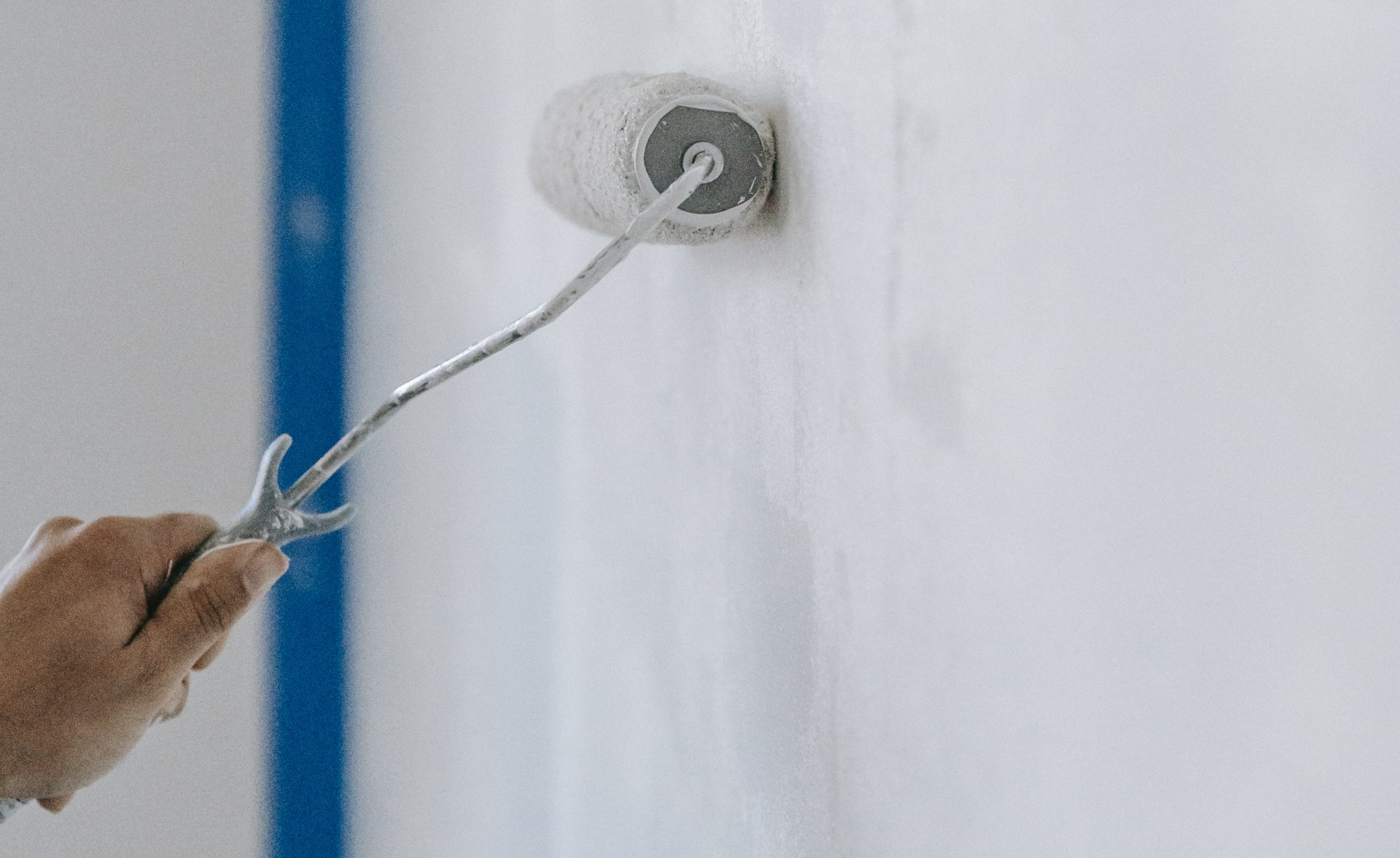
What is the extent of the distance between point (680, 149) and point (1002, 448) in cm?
23

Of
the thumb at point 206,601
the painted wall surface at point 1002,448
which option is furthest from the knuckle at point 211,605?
the painted wall surface at point 1002,448

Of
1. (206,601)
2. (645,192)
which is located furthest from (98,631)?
(645,192)

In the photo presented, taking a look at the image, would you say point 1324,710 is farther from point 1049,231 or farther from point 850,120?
point 850,120

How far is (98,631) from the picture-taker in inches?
18.1

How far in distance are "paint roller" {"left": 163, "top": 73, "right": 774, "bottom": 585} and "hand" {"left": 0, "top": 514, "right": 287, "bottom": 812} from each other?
0.02 meters

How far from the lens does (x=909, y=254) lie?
379mm

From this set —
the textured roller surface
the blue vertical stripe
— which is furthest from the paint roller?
the blue vertical stripe

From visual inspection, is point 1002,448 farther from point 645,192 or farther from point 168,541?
point 168,541

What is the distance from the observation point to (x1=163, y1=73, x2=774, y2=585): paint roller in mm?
484

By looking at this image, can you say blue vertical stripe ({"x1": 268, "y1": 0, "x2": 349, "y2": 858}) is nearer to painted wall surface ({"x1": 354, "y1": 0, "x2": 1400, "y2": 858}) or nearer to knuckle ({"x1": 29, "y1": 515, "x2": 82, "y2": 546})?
painted wall surface ({"x1": 354, "y1": 0, "x2": 1400, "y2": 858})

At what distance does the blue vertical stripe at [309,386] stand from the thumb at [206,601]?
716 mm

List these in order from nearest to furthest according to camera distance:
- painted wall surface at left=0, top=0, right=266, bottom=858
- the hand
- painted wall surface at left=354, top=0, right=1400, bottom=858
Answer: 1. painted wall surface at left=354, top=0, right=1400, bottom=858
2. the hand
3. painted wall surface at left=0, top=0, right=266, bottom=858

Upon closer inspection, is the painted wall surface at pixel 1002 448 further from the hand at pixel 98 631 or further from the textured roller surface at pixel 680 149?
the hand at pixel 98 631

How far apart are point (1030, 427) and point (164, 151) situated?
3.69 ft
